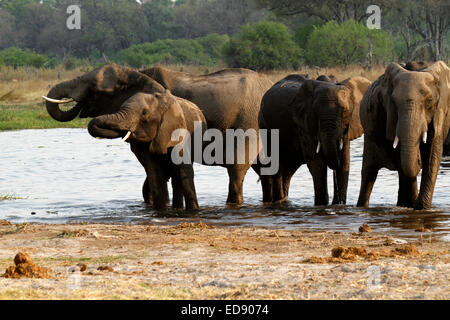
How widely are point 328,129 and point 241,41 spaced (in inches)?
1408

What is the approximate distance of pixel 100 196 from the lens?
12305 mm

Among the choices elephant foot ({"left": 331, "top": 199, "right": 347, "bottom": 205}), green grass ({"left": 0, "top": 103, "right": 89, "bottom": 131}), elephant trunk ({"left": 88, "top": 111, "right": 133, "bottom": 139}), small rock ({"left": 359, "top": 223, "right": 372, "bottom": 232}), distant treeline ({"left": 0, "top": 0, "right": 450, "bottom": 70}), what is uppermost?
distant treeline ({"left": 0, "top": 0, "right": 450, "bottom": 70})

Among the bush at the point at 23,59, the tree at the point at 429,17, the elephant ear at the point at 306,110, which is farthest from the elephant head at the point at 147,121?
the bush at the point at 23,59

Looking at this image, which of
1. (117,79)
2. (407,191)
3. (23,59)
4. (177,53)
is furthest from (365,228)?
(177,53)

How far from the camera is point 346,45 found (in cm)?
4325

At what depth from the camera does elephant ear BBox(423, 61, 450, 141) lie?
30.4 ft

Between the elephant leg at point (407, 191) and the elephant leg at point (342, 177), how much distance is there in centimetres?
66

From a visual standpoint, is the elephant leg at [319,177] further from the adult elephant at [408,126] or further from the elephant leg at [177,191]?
the elephant leg at [177,191]

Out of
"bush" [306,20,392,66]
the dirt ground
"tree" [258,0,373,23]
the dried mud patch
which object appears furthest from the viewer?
"tree" [258,0,373,23]

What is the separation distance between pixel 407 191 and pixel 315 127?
126 centimetres

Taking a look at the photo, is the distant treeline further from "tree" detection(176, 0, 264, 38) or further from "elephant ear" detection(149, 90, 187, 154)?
"elephant ear" detection(149, 90, 187, 154)

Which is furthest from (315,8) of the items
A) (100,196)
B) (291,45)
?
(100,196)

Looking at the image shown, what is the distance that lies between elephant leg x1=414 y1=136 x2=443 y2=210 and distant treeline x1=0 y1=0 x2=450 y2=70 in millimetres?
30354

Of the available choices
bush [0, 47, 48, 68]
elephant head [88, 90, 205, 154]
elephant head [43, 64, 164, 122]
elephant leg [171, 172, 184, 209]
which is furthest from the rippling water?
bush [0, 47, 48, 68]
